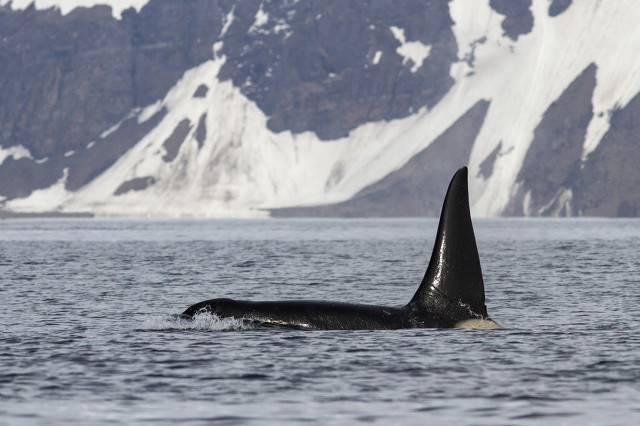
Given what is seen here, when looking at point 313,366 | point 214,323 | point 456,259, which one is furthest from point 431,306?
point 313,366

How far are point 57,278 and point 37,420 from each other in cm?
3803

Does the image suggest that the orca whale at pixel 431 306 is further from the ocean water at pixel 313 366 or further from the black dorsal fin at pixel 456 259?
the ocean water at pixel 313 366

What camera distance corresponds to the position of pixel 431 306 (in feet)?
86.4

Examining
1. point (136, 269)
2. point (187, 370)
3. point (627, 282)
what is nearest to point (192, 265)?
point (136, 269)

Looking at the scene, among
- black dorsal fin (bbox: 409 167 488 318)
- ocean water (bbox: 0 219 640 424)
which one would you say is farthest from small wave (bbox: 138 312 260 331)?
black dorsal fin (bbox: 409 167 488 318)

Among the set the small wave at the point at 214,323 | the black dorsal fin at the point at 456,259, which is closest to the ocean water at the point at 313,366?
the small wave at the point at 214,323

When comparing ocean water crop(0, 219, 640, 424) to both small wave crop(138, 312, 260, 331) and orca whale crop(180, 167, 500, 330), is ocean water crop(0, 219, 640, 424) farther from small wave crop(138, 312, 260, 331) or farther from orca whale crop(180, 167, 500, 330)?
orca whale crop(180, 167, 500, 330)

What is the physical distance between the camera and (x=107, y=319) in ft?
104

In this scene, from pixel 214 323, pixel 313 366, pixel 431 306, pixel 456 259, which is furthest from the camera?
pixel 214 323

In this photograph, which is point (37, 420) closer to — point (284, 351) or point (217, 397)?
point (217, 397)

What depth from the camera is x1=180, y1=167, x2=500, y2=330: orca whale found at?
83.7 ft

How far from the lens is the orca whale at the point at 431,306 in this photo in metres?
25.5

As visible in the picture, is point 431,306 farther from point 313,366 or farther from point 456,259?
point 313,366

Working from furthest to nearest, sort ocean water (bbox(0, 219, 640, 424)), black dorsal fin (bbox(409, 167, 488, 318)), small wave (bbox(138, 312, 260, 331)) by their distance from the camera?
1. small wave (bbox(138, 312, 260, 331))
2. black dorsal fin (bbox(409, 167, 488, 318))
3. ocean water (bbox(0, 219, 640, 424))
